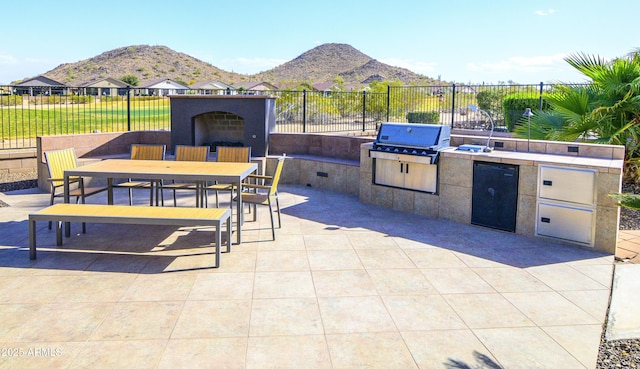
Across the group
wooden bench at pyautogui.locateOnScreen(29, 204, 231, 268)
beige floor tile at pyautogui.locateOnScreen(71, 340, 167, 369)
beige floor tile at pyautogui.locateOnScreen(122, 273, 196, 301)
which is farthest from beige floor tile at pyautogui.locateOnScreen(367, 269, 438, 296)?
beige floor tile at pyautogui.locateOnScreen(71, 340, 167, 369)

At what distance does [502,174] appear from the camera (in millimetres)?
6812

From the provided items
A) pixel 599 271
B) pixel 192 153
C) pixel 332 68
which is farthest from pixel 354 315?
pixel 332 68

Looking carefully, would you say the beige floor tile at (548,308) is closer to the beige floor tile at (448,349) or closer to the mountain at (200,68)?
the beige floor tile at (448,349)

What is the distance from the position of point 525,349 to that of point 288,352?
1.70 meters

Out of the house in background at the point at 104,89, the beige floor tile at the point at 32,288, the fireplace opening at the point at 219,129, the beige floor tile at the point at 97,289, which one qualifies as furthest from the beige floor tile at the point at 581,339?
the house in background at the point at 104,89

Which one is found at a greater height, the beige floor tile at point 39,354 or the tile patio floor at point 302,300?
the tile patio floor at point 302,300

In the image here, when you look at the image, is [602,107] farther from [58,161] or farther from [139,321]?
[58,161]

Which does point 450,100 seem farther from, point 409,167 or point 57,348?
point 57,348

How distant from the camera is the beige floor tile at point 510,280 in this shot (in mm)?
4875

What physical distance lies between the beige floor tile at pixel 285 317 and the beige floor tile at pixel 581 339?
5.93 ft

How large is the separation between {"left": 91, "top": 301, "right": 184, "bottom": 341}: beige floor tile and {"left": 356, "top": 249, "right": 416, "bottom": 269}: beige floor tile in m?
2.17

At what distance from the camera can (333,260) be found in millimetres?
5699

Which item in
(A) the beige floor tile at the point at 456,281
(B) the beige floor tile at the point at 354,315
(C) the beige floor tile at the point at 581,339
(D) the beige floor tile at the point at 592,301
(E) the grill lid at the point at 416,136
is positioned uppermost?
(E) the grill lid at the point at 416,136

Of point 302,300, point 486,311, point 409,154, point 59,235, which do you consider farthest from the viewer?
point 409,154
